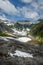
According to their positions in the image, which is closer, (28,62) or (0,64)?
(0,64)

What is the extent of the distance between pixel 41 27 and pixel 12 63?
147 metres

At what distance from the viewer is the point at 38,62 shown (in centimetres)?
4159

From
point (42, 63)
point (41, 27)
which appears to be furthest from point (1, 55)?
point (41, 27)

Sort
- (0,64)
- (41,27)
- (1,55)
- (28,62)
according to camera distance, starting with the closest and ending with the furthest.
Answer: (0,64) → (28,62) → (1,55) → (41,27)

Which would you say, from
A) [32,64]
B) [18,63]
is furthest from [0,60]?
[32,64]

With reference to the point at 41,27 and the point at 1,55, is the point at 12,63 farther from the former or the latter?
the point at 41,27

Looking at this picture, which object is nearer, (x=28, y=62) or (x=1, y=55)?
(x=28, y=62)

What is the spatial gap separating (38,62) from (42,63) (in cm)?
114

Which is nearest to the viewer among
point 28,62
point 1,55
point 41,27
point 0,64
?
point 0,64

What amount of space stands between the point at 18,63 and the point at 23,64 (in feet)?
4.33

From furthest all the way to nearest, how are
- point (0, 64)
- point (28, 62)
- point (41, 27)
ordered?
point (41, 27) → point (28, 62) → point (0, 64)

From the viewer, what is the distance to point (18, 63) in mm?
39344

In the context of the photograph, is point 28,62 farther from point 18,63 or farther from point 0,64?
point 0,64

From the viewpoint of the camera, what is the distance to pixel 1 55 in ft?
153
